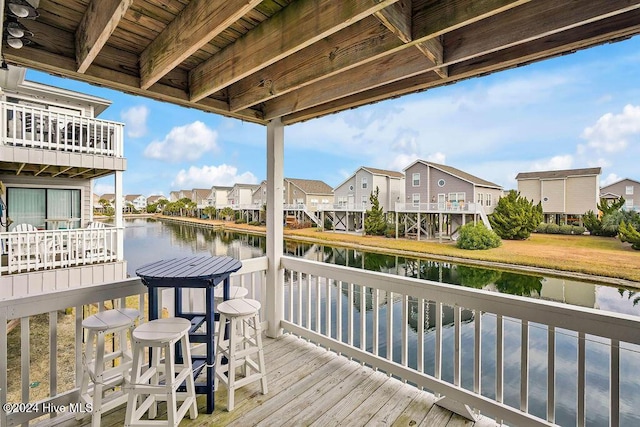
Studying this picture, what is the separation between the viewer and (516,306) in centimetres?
184

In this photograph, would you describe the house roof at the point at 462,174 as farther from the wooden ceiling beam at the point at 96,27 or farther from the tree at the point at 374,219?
the wooden ceiling beam at the point at 96,27

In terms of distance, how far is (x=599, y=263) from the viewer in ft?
7.05

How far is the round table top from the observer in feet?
6.51

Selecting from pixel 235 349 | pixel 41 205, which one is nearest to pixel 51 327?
pixel 235 349

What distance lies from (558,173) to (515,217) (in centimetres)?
47

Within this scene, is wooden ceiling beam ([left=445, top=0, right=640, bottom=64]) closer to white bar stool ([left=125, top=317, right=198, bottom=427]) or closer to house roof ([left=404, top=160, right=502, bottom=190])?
house roof ([left=404, top=160, right=502, bottom=190])

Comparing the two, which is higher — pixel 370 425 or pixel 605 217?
pixel 605 217

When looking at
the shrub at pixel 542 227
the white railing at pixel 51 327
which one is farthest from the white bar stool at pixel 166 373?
the shrub at pixel 542 227

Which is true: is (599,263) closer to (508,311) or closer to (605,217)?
(605,217)

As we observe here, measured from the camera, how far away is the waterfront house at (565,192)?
2.23 meters

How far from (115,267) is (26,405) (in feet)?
16.5

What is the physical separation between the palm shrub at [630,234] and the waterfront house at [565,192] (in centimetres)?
22

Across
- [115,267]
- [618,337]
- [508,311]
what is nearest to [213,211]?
[115,267]

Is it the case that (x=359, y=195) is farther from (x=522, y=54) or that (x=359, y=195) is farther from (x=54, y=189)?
(x=54, y=189)
